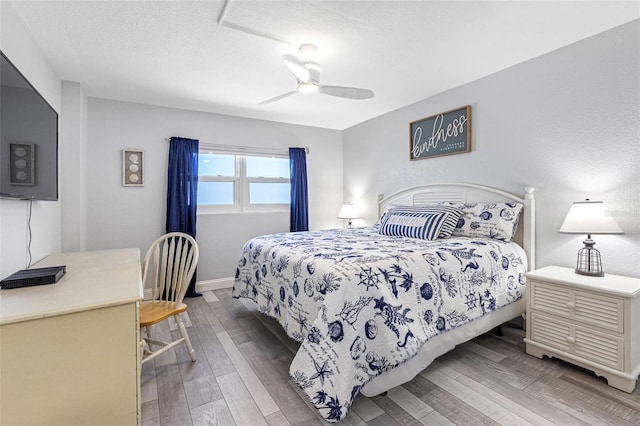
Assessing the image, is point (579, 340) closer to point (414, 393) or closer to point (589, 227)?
point (589, 227)

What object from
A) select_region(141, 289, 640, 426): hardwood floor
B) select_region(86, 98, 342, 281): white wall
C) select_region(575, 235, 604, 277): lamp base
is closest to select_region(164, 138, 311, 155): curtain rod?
select_region(86, 98, 342, 281): white wall

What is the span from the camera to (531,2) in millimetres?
1813

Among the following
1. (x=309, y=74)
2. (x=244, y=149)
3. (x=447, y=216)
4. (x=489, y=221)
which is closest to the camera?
(x=309, y=74)

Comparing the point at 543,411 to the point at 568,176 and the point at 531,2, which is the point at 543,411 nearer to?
the point at 568,176

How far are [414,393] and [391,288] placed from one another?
0.65 m

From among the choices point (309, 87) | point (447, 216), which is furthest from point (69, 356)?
point (447, 216)

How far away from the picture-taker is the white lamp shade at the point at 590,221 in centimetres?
195

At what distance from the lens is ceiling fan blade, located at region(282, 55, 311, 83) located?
1.99 metres

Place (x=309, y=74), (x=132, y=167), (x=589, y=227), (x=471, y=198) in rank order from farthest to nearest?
(x=132, y=167) → (x=471, y=198) → (x=309, y=74) → (x=589, y=227)

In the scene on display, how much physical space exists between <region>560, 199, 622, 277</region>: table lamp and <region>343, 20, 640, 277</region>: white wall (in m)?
0.22

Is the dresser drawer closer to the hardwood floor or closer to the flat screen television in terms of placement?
the hardwood floor

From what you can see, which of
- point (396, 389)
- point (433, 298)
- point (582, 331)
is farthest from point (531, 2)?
point (396, 389)

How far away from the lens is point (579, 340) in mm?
1934

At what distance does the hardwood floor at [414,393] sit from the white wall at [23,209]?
106cm
